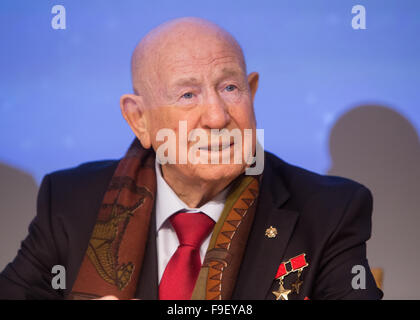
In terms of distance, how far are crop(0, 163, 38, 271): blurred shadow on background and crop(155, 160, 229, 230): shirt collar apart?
747mm

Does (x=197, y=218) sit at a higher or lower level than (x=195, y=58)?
lower

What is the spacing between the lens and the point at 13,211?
2.39 metres

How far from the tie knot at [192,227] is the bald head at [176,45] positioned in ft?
1.32

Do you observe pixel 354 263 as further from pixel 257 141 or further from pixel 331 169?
pixel 331 169

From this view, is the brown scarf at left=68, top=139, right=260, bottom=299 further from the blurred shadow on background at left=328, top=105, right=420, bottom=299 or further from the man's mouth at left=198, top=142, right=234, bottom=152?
the blurred shadow on background at left=328, top=105, right=420, bottom=299

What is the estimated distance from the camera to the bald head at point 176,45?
1.65 metres

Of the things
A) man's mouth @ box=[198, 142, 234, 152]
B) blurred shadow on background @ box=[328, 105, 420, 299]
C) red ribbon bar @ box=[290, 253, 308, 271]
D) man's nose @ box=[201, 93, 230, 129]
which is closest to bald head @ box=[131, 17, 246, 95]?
man's nose @ box=[201, 93, 230, 129]

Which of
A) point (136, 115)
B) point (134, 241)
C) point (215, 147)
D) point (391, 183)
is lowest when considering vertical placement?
point (134, 241)

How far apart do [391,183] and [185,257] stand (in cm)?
104

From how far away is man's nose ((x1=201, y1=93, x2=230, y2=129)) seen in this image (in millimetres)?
1605

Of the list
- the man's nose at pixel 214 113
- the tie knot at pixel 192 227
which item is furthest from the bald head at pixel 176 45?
the tie knot at pixel 192 227

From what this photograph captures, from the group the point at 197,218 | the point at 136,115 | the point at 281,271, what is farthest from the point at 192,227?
the point at 136,115

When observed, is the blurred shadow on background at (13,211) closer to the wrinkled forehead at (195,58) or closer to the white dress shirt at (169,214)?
the white dress shirt at (169,214)

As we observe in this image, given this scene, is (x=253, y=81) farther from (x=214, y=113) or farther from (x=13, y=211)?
(x=13, y=211)
